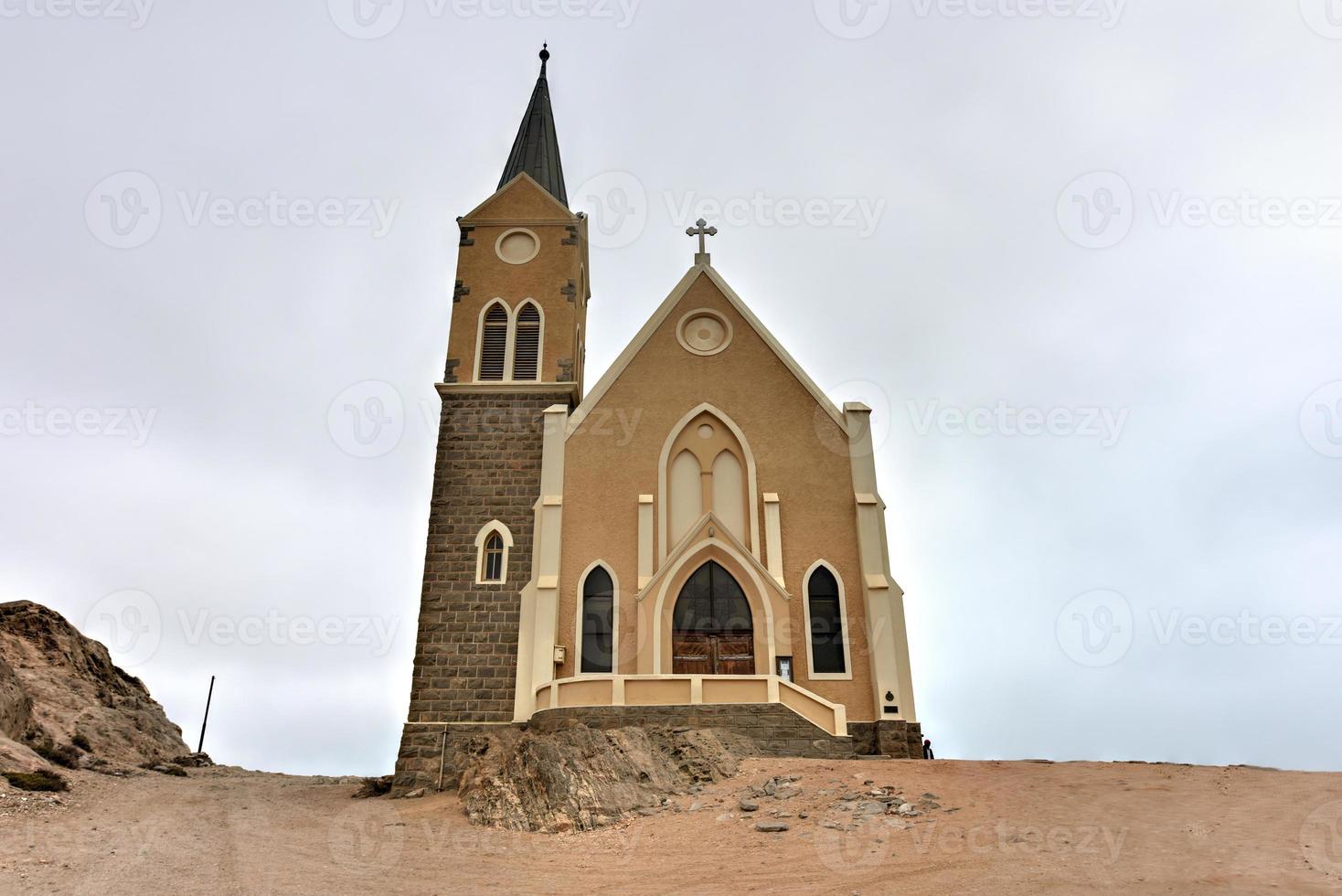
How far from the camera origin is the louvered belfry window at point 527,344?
25078 mm

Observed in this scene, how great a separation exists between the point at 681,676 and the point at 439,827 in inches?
206

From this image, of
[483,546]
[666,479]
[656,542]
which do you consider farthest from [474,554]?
[666,479]

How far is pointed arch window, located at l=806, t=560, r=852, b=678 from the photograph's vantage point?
20625 millimetres

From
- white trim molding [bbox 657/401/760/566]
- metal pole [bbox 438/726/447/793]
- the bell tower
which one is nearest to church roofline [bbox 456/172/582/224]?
the bell tower

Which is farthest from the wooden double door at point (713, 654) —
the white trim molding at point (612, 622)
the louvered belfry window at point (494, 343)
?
the louvered belfry window at point (494, 343)

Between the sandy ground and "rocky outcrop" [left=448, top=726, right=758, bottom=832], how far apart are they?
47 cm

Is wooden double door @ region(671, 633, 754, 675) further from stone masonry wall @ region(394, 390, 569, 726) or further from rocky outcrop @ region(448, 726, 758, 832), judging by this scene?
stone masonry wall @ region(394, 390, 569, 726)

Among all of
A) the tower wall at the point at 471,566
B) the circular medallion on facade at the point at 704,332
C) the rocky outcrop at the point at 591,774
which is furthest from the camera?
the circular medallion on facade at the point at 704,332

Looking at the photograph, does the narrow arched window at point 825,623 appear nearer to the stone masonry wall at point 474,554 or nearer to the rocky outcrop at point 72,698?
the stone masonry wall at point 474,554

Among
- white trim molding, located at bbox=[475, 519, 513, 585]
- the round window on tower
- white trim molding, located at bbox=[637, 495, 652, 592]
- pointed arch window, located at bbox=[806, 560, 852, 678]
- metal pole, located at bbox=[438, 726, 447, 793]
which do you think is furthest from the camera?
the round window on tower

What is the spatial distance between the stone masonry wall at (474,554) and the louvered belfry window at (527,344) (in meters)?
0.85

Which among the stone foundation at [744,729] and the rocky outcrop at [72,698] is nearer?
the stone foundation at [744,729]

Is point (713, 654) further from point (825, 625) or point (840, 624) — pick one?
point (840, 624)

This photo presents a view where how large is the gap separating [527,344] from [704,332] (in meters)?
4.71
